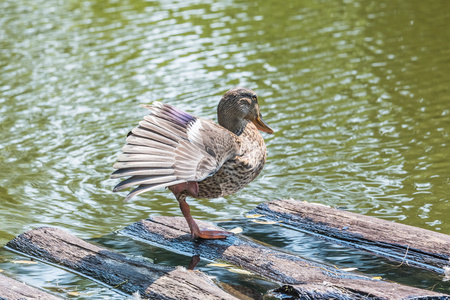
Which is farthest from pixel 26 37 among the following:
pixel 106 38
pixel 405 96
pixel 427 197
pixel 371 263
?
pixel 371 263

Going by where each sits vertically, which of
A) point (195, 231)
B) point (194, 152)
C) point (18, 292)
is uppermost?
point (194, 152)

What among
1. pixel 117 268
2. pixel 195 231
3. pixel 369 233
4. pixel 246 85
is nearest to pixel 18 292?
pixel 117 268

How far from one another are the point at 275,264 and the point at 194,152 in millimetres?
1081

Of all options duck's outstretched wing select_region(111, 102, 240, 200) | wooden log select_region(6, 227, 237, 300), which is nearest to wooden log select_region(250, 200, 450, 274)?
duck's outstretched wing select_region(111, 102, 240, 200)

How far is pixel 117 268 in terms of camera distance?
5152 mm

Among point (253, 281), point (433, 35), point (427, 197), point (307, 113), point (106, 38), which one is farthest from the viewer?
point (106, 38)

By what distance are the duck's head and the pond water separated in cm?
100

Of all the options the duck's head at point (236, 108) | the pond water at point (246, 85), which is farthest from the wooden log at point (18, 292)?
the duck's head at point (236, 108)

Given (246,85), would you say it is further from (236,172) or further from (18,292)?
(18,292)

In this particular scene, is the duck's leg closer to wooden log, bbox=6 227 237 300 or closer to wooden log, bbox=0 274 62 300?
wooden log, bbox=6 227 237 300

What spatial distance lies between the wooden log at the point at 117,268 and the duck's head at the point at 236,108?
1.52m

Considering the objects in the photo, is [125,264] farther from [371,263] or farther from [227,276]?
[371,263]

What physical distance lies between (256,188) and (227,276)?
110 inches

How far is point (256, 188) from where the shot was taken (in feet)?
26.1
